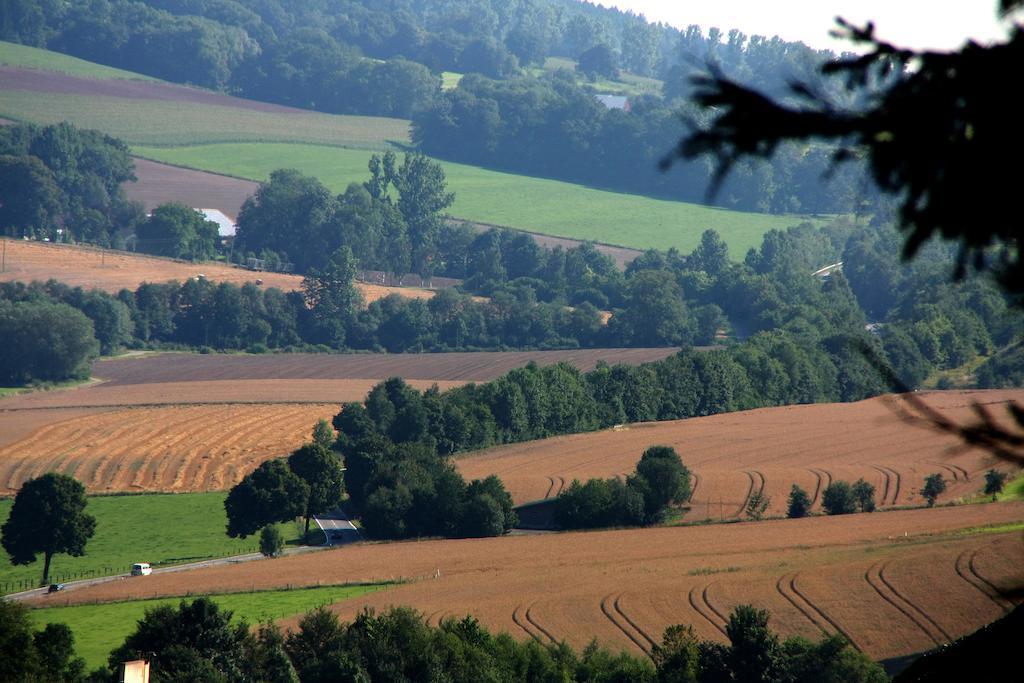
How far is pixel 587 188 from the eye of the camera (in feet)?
618

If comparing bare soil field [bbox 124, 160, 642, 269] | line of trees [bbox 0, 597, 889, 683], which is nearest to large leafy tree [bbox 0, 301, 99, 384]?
bare soil field [bbox 124, 160, 642, 269]

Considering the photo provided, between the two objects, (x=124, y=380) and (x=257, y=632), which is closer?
(x=257, y=632)

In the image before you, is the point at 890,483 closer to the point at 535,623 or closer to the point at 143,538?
the point at 535,623

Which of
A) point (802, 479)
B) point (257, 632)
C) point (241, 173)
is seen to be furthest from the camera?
point (241, 173)

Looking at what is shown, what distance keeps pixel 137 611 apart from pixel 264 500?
15.9 metres

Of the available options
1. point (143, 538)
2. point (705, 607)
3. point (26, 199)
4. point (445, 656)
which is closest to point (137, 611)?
point (143, 538)

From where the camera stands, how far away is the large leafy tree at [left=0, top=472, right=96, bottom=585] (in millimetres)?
62062

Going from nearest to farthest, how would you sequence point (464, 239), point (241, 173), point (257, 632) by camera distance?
point (257, 632)
point (464, 239)
point (241, 173)

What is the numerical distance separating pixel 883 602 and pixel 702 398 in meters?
48.5

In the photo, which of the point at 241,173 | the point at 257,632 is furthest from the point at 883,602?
the point at 241,173

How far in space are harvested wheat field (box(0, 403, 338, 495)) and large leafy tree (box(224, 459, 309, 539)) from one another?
26.8ft

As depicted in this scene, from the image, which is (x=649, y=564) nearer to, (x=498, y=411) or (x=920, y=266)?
(x=498, y=411)

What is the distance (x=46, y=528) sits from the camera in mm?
62125

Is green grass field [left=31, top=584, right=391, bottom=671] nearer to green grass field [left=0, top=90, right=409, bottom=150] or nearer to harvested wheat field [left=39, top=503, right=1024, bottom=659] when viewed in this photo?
harvested wheat field [left=39, top=503, right=1024, bottom=659]
